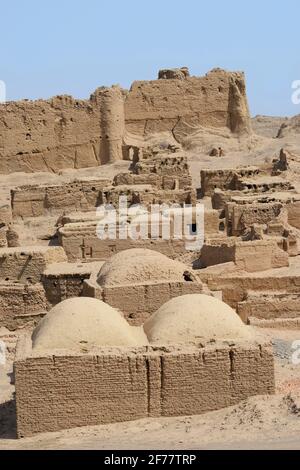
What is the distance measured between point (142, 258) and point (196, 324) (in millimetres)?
3233

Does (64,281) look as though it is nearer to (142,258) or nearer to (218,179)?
(142,258)

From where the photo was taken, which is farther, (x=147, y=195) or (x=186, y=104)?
(x=186, y=104)

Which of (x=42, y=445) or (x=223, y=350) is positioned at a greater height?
(x=223, y=350)

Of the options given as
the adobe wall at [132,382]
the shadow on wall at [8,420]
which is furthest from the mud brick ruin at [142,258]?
the shadow on wall at [8,420]

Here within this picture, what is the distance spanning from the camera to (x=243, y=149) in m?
35.3

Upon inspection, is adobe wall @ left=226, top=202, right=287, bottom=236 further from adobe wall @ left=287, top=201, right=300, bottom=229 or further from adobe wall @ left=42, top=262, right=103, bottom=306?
adobe wall @ left=42, top=262, right=103, bottom=306

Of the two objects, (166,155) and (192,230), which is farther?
(166,155)

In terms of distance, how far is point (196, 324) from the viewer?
39.8ft

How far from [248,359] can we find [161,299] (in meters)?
3.28

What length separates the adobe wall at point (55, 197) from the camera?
88.9ft

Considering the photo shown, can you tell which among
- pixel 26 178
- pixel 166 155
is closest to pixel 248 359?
pixel 166 155

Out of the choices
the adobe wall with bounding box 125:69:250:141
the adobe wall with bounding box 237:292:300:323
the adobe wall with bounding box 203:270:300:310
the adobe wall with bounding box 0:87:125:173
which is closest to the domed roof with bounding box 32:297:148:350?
the adobe wall with bounding box 237:292:300:323

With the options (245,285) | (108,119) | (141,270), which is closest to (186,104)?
(108,119)
